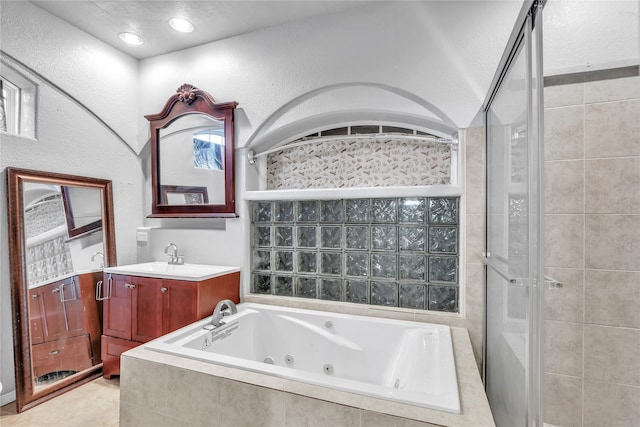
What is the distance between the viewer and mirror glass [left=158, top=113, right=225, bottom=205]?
103 inches

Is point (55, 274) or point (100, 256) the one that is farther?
point (100, 256)

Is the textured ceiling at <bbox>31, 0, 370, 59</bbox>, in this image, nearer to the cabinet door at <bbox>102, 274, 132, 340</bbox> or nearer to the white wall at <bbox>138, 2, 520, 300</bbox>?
the white wall at <bbox>138, 2, 520, 300</bbox>

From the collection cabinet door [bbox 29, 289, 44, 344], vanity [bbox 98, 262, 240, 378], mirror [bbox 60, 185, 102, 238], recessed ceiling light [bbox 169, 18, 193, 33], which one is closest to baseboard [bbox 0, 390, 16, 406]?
cabinet door [bbox 29, 289, 44, 344]

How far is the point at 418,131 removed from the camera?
2.26 m

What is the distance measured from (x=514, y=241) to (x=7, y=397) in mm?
3055

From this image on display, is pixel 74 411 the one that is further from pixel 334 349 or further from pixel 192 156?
pixel 192 156

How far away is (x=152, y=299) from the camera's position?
7.49 feet

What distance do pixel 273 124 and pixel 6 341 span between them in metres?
2.26

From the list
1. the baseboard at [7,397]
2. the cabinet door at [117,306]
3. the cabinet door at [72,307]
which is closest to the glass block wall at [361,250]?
the cabinet door at [117,306]

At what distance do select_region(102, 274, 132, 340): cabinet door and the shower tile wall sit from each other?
8.66 feet

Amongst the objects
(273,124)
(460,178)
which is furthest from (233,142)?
(460,178)

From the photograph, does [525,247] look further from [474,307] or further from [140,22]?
[140,22]

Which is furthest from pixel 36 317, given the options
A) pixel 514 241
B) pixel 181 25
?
pixel 514 241

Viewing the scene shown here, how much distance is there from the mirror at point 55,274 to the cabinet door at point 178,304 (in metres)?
0.75
